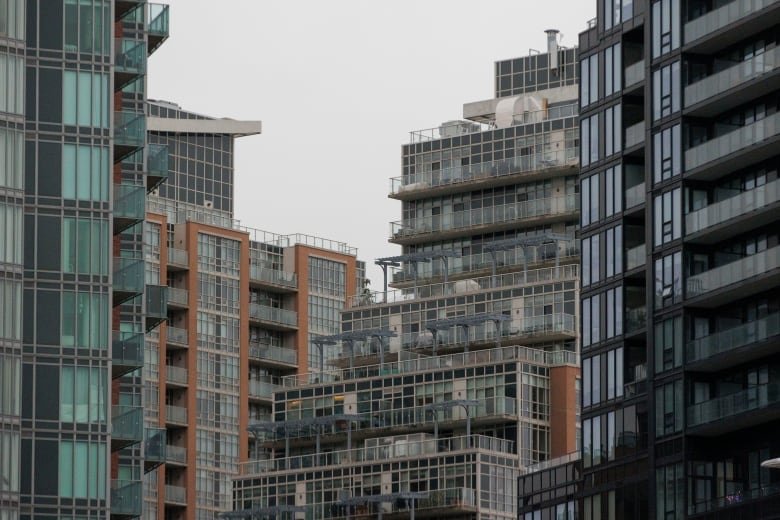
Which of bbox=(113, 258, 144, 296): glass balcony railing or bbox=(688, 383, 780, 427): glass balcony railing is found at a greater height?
bbox=(113, 258, 144, 296): glass balcony railing

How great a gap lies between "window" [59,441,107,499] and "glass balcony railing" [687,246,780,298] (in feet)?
97.4

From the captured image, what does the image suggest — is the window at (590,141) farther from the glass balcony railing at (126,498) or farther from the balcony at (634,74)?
the glass balcony railing at (126,498)

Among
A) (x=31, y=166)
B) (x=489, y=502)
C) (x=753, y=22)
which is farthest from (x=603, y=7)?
(x=489, y=502)

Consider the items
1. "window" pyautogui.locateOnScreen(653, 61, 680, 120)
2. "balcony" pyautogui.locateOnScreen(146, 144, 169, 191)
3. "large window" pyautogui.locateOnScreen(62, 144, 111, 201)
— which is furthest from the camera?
"balcony" pyautogui.locateOnScreen(146, 144, 169, 191)

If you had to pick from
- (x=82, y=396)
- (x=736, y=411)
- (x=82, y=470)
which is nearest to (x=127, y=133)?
(x=82, y=396)

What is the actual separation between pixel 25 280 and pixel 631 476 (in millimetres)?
32629

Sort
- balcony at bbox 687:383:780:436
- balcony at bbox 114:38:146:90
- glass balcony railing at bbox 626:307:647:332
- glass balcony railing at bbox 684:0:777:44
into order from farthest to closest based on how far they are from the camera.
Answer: glass balcony railing at bbox 626:307:647:332 → balcony at bbox 114:38:146:90 → glass balcony railing at bbox 684:0:777:44 → balcony at bbox 687:383:780:436

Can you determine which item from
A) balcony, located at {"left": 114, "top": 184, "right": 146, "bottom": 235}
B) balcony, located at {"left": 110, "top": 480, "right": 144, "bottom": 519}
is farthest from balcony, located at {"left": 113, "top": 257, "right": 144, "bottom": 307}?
balcony, located at {"left": 110, "top": 480, "right": 144, "bottom": 519}

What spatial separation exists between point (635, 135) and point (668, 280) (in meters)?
9.61

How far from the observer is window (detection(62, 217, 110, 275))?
4926 inches

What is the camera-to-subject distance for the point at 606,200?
142 meters

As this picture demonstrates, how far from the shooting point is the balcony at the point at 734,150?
125438 mm

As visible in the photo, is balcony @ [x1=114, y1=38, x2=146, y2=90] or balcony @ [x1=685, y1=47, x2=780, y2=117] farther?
balcony @ [x1=114, y1=38, x2=146, y2=90]

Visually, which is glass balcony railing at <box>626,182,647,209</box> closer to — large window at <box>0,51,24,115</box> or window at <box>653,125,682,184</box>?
window at <box>653,125,682,184</box>
